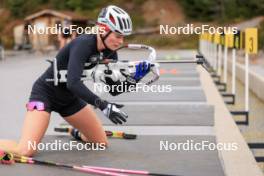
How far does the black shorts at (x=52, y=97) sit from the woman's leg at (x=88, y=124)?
0.16 meters

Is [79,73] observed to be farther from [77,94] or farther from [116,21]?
[116,21]

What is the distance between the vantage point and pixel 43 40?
51781 millimetres

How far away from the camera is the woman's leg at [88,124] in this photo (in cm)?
678

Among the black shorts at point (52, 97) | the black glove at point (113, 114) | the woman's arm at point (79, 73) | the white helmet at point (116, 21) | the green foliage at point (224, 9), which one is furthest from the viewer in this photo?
the green foliage at point (224, 9)

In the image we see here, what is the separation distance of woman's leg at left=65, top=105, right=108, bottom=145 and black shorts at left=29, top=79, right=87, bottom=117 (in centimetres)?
16

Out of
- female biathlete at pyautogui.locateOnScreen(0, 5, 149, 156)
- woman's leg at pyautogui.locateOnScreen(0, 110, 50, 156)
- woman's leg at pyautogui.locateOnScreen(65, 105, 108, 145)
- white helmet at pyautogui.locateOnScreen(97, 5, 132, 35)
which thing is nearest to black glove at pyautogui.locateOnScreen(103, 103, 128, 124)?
female biathlete at pyautogui.locateOnScreen(0, 5, 149, 156)

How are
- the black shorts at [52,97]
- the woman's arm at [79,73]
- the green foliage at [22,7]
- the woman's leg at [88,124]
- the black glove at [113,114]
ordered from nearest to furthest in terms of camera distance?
the black glove at [113,114] → the woman's arm at [79,73] → the black shorts at [52,97] → the woman's leg at [88,124] → the green foliage at [22,7]

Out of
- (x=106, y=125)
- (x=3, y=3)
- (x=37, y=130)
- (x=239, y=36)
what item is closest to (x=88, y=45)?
(x=37, y=130)

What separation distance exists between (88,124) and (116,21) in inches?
54.9

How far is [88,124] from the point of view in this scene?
686 centimetres

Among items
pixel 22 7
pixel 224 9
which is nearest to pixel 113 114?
pixel 224 9

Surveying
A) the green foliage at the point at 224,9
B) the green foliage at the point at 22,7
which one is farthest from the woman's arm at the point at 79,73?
the green foliage at the point at 22,7

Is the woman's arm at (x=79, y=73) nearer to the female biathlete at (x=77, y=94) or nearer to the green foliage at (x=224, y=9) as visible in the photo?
the female biathlete at (x=77, y=94)

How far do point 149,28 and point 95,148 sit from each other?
2374 inches
